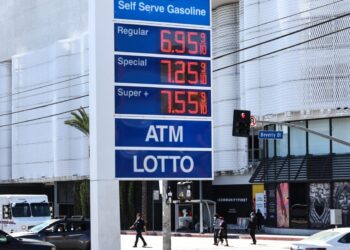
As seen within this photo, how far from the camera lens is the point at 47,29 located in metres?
68.9

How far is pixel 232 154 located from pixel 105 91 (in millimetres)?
36536

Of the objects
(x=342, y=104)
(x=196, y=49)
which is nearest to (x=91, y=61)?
(x=196, y=49)

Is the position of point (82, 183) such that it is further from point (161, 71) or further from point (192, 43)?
point (161, 71)

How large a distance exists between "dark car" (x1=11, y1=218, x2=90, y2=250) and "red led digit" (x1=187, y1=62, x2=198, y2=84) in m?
12.6

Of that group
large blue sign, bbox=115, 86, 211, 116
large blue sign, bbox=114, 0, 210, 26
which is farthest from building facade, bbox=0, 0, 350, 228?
large blue sign, bbox=115, 86, 211, 116

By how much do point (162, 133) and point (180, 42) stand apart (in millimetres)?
2391

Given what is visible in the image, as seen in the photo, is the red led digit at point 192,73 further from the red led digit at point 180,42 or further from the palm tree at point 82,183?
the palm tree at point 82,183

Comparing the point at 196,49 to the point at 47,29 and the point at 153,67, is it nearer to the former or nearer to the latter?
the point at 153,67

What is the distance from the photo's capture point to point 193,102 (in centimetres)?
1831

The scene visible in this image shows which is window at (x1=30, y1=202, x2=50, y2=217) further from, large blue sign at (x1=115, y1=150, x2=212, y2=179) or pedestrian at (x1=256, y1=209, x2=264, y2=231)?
large blue sign at (x1=115, y1=150, x2=212, y2=179)

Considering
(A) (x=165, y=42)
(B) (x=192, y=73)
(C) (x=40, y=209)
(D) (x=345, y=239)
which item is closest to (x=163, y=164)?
(B) (x=192, y=73)

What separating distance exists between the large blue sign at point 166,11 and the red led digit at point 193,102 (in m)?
1.85

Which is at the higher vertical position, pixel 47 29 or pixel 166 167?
pixel 47 29

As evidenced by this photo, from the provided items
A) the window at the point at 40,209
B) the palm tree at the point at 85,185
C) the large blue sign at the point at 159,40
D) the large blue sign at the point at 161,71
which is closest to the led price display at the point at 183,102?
the large blue sign at the point at 161,71
